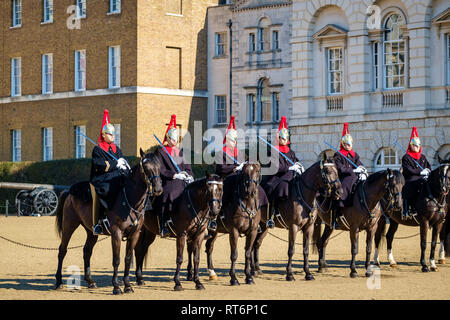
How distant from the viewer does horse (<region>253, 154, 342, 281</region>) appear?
1794cm

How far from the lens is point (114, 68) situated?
166 ft

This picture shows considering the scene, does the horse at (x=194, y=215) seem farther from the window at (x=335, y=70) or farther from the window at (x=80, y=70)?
the window at (x=80, y=70)

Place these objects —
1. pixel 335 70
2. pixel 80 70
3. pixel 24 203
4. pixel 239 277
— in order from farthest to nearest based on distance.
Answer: pixel 80 70 < pixel 335 70 < pixel 24 203 < pixel 239 277

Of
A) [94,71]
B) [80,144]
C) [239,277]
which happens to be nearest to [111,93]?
[94,71]

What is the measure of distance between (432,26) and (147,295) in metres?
24.8

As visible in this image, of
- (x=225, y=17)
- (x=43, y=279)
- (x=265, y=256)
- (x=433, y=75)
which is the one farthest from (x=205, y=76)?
(x=43, y=279)

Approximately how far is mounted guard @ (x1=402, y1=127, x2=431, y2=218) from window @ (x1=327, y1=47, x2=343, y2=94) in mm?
19118

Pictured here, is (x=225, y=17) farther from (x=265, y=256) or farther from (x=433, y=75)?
(x=265, y=256)

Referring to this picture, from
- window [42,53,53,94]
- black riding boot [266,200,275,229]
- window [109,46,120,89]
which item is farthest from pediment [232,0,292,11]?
black riding boot [266,200,275,229]

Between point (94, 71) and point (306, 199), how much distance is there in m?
34.7

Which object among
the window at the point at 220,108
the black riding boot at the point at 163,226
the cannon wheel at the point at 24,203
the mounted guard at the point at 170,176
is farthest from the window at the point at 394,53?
the black riding boot at the point at 163,226

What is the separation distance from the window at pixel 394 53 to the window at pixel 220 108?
580 inches

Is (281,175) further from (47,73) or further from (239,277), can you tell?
(47,73)

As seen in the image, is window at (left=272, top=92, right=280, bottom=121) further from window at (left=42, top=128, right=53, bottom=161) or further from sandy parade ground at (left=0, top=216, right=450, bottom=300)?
sandy parade ground at (left=0, top=216, right=450, bottom=300)
